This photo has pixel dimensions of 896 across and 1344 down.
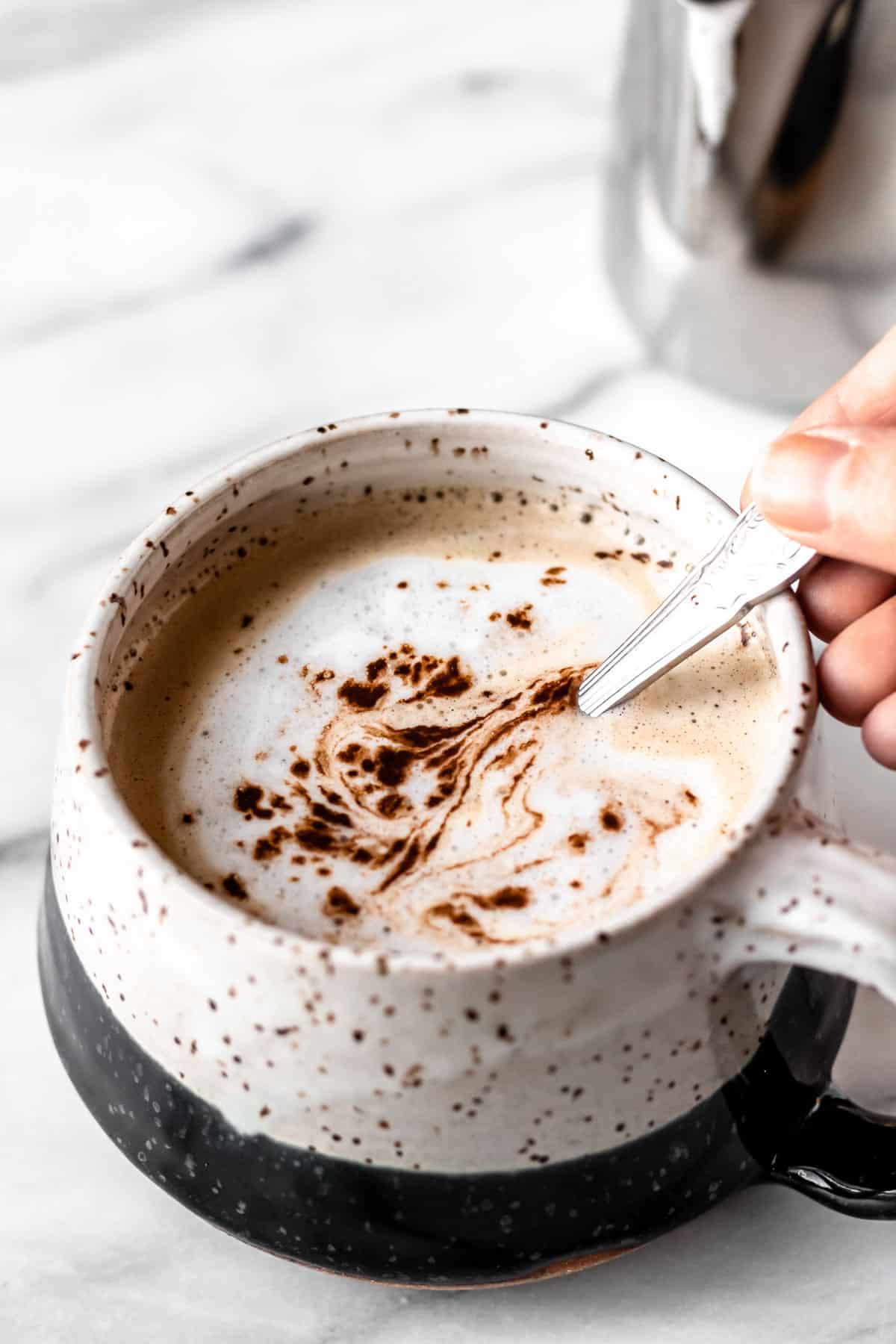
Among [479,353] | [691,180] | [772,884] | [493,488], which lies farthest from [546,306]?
[772,884]

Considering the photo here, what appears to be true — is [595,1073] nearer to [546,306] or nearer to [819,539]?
[819,539]

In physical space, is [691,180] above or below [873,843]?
above

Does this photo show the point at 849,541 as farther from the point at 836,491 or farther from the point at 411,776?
the point at 411,776

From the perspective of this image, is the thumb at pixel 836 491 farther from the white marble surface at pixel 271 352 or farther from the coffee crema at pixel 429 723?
the white marble surface at pixel 271 352

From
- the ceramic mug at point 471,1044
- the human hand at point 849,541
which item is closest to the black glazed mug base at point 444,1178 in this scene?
the ceramic mug at point 471,1044

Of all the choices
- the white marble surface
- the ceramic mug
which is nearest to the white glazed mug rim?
the ceramic mug

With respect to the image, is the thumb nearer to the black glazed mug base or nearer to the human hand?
the human hand
